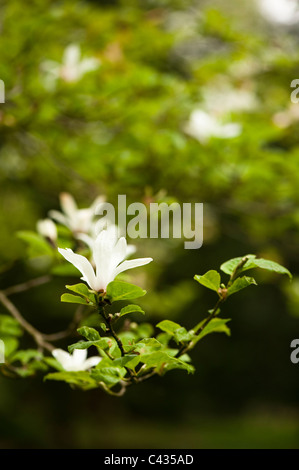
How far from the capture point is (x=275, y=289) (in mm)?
9812

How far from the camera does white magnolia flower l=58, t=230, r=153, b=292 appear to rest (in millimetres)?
Result: 759

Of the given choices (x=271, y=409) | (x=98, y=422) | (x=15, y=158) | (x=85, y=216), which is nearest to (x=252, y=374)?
(x=271, y=409)

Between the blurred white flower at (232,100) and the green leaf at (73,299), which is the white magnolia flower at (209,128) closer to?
the blurred white flower at (232,100)

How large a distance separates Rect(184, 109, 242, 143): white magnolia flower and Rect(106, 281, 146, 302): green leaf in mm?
1042

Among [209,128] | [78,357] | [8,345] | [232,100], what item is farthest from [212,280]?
[232,100]

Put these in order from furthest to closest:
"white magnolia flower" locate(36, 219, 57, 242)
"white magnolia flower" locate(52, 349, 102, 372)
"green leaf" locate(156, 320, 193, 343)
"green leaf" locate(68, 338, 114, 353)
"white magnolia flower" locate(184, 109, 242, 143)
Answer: "white magnolia flower" locate(184, 109, 242, 143) → "white magnolia flower" locate(36, 219, 57, 242) → "white magnolia flower" locate(52, 349, 102, 372) → "green leaf" locate(156, 320, 193, 343) → "green leaf" locate(68, 338, 114, 353)

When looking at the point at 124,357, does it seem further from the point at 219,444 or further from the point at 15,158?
the point at 219,444

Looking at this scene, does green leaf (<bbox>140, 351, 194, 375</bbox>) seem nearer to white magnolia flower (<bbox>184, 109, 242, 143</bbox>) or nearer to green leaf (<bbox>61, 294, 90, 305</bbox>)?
green leaf (<bbox>61, 294, 90, 305</bbox>)

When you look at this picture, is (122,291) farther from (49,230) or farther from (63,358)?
(49,230)

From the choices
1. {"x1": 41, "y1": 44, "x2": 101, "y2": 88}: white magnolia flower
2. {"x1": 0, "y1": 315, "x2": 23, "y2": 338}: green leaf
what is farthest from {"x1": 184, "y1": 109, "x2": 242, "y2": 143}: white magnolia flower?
{"x1": 0, "y1": 315, "x2": 23, "y2": 338}: green leaf

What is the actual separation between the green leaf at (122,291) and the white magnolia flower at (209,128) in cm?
104

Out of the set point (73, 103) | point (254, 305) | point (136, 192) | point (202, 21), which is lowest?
point (136, 192)

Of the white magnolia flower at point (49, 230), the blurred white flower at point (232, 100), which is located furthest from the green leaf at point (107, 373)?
the blurred white flower at point (232, 100)
